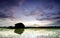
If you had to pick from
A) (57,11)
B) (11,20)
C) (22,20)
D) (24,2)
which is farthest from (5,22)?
(57,11)

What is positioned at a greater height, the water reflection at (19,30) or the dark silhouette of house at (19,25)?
the dark silhouette of house at (19,25)

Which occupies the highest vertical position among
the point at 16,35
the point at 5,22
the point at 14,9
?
the point at 14,9

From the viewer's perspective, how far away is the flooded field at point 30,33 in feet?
7.94

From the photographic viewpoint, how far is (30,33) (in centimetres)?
244

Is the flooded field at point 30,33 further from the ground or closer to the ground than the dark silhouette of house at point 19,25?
closer to the ground

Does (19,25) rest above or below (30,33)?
above

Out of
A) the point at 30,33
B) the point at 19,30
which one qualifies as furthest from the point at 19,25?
the point at 30,33

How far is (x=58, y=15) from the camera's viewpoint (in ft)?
8.04

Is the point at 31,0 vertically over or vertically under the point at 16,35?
over

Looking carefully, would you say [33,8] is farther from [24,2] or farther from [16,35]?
[16,35]

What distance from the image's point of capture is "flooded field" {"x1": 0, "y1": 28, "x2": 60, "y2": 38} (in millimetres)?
2420

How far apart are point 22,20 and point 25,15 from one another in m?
0.08

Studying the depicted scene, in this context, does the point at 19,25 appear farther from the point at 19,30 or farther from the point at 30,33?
the point at 30,33

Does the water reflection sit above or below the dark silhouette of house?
below
